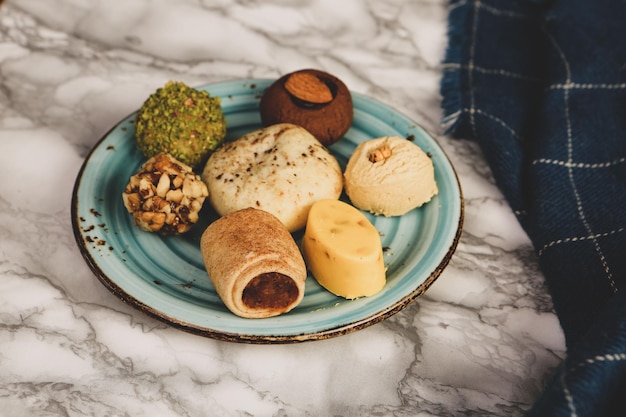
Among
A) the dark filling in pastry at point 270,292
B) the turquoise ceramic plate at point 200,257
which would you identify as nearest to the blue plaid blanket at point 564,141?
the turquoise ceramic plate at point 200,257

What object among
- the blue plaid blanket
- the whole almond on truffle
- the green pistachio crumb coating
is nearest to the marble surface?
the blue plaid blanket

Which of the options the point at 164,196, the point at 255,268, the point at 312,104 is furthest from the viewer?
the point at 312,104

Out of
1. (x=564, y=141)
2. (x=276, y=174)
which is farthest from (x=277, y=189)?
(x=564, y=141)

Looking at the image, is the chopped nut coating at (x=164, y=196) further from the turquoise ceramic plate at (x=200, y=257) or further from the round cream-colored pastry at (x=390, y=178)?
the round cream-colored pastry at (x=390, y=178)

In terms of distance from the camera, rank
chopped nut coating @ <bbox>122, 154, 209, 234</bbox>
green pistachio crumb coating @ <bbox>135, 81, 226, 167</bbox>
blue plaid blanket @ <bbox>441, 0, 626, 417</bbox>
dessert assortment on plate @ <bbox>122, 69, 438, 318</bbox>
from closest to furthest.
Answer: blue plaid blanket @ <bbox>441, 0, 626, 417</bbox> → dessert assortment on plate @ <bbox>122, 69, 438, 318</bbox> → chopped nut coating @ <bbox>122, 154, 209, 234</bbox> → green pistachio crumb coating @ <bbox>135, 81, 226, 167</bbox>

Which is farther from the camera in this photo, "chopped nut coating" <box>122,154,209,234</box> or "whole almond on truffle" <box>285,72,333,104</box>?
"whole almond on truffle" <box>285,72,333,104</box>

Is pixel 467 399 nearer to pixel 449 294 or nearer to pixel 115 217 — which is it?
pixel 449 294

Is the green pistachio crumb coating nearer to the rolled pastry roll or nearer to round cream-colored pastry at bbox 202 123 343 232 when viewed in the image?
round cream-colored pastry at bbox 202 123 343 232

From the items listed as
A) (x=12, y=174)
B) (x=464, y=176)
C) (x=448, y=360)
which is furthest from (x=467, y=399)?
(x=12, y=174)

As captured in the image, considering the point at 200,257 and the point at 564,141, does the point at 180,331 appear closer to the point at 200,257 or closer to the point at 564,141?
the point at 200,257
